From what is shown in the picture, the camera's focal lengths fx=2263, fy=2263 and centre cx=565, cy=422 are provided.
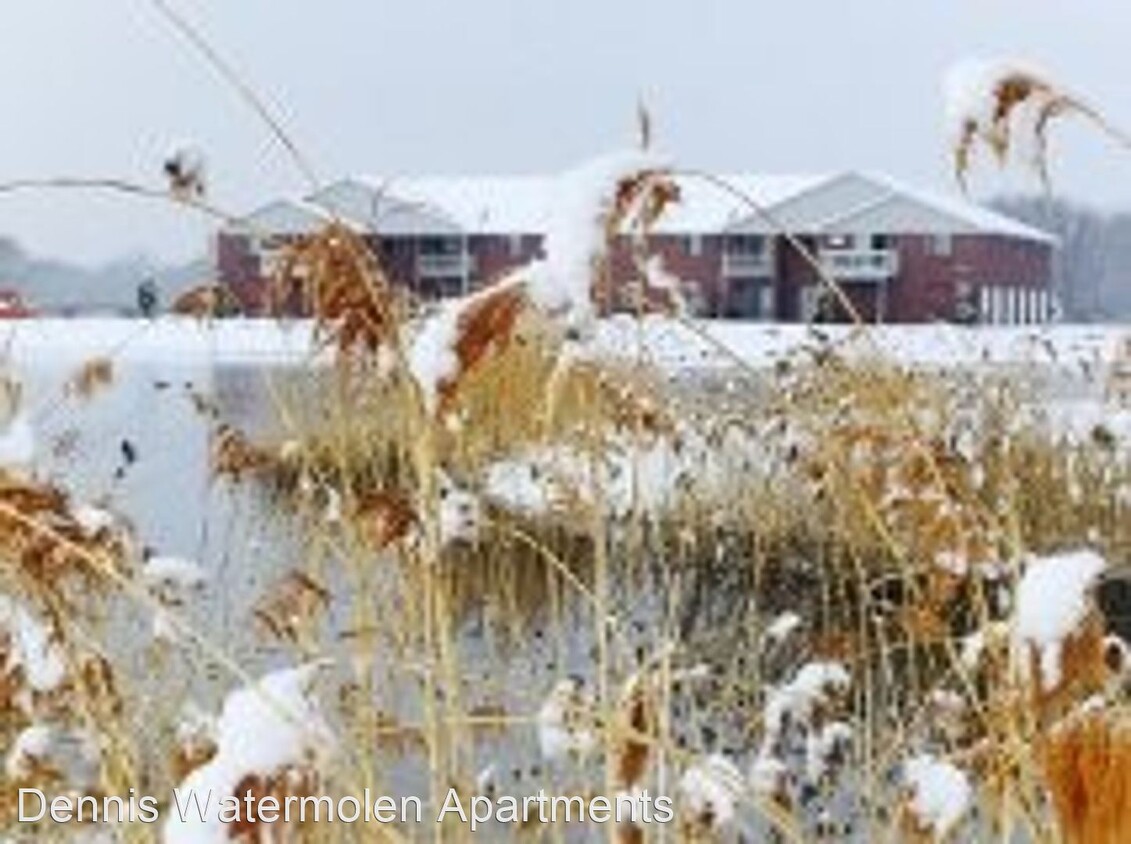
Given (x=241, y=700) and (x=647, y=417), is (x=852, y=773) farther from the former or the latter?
(x=241, y=700)

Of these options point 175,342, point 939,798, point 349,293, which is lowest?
point 175,342

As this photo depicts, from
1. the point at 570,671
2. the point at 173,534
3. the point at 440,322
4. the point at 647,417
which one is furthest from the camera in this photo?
the point at 173,534

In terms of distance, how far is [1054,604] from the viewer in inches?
56.5

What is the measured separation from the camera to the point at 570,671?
6.83 m

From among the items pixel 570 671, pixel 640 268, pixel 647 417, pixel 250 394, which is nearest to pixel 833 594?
pixel 570 671

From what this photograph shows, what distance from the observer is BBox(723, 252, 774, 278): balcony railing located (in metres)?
58.8

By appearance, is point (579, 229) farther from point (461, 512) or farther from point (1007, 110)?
point (461, 512)

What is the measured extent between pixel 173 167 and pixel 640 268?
3.94ft

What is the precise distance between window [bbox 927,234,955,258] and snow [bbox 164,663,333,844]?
58.8 metres

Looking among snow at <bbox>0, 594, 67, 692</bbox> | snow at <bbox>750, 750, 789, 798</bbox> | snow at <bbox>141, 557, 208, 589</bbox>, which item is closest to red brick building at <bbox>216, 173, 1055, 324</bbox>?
snow at <bbox>750, 750, 789, 798</bbox>

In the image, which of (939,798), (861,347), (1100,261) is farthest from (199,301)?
(1100,261)

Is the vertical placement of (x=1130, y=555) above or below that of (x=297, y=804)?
below

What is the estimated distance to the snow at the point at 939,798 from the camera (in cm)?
267

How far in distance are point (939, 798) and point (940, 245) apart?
57.7 m
